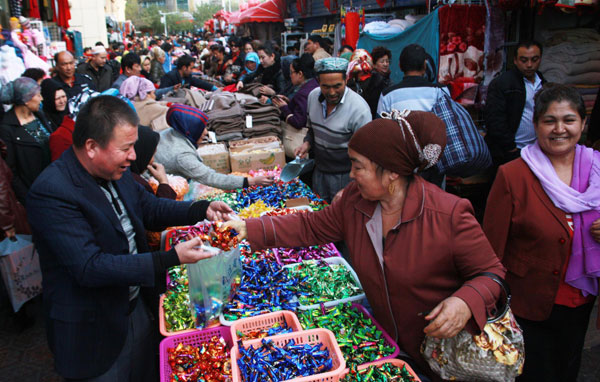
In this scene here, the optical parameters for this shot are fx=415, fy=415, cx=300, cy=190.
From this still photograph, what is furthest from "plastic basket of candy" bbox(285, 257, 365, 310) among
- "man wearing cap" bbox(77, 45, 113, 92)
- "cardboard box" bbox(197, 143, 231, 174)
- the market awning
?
the market awning

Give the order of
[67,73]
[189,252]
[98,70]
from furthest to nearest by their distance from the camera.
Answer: [98,70], [67,73], [189,252]

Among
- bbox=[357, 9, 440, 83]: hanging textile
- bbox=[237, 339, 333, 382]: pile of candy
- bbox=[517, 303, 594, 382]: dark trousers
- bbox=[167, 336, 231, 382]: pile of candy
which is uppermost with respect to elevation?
bbox=[357, 9, 440, 83]: hanging textile

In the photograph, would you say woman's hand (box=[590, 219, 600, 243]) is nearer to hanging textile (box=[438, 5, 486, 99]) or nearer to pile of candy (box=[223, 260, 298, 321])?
pile of candy (box=[223, 260, 298, 321])

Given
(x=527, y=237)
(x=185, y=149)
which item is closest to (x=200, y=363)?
(x=527, y=237)

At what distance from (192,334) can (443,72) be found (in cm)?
552

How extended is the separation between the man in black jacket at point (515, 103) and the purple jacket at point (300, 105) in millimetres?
2111

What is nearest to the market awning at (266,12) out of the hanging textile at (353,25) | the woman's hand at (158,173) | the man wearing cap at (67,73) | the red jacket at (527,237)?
the hanging textile at (353,25)

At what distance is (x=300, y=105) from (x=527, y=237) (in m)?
3.48

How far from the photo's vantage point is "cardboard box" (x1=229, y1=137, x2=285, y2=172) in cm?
493

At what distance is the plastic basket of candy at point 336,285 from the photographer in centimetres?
223

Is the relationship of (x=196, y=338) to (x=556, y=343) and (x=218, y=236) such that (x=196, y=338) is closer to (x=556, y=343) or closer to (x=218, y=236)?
(x=218, y=236)

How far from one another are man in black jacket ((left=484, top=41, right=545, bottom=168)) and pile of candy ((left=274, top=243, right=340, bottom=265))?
7.95 ft

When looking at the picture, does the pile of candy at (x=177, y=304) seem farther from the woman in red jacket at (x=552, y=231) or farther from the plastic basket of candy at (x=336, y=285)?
the woman in red jacket at (x=552, y=231)

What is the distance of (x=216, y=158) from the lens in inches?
195
